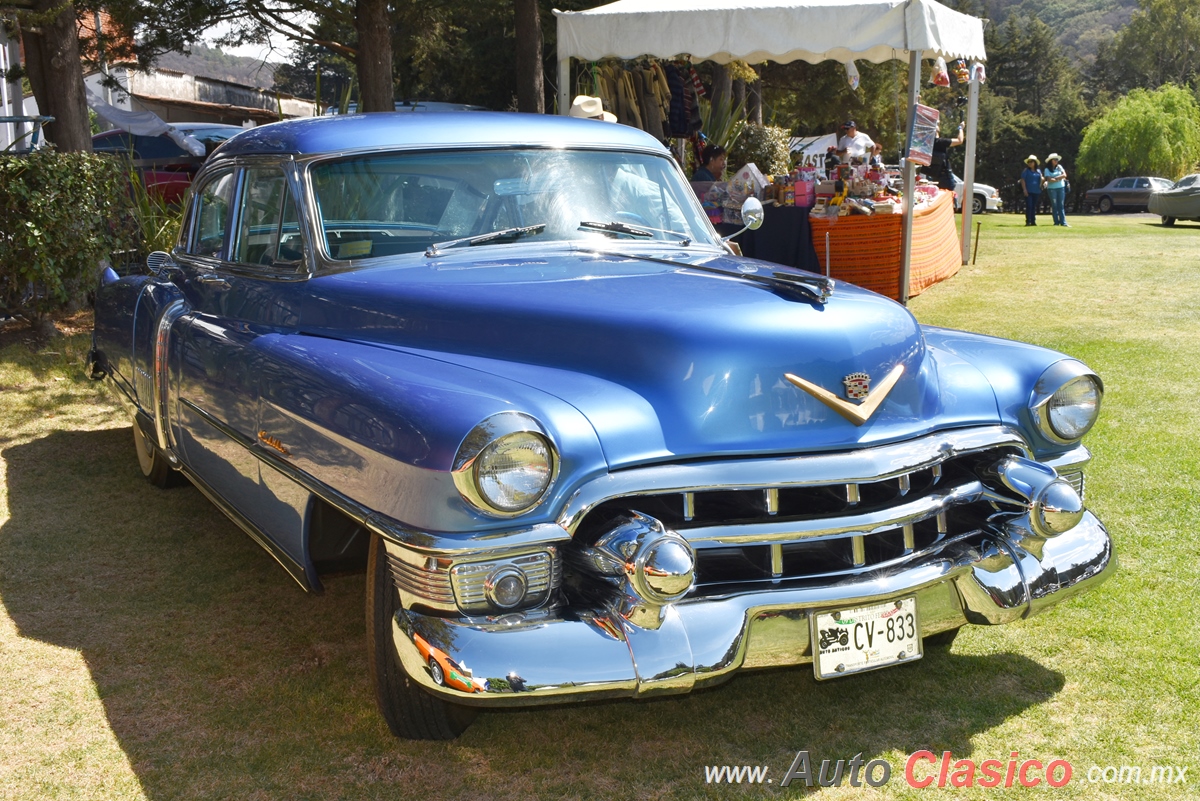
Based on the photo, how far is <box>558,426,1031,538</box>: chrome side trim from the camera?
2457mm

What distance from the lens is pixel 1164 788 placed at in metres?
2.63

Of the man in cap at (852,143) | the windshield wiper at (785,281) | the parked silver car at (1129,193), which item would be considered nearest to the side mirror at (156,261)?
the windshield wiper at (785,281)

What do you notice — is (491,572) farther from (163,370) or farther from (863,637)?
(163,370)

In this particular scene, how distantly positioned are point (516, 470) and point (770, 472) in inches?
25.0

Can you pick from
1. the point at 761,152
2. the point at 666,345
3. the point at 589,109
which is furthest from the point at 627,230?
the point at 761,152

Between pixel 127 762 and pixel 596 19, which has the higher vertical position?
pixel 596 19

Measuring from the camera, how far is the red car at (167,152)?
46.2 ft

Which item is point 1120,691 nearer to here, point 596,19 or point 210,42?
point 596,19

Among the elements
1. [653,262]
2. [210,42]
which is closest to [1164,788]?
[653,262]

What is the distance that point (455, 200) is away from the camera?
11.7 ft

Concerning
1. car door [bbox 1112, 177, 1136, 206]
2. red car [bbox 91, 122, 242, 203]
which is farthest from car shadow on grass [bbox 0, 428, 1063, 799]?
car door [bbox 1112, 177, 1136, 206]

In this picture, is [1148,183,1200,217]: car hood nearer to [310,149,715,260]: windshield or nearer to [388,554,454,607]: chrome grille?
[310,149,715,260]: windshield

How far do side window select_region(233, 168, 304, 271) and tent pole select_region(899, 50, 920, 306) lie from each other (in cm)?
693

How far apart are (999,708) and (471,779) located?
59.2 inches
